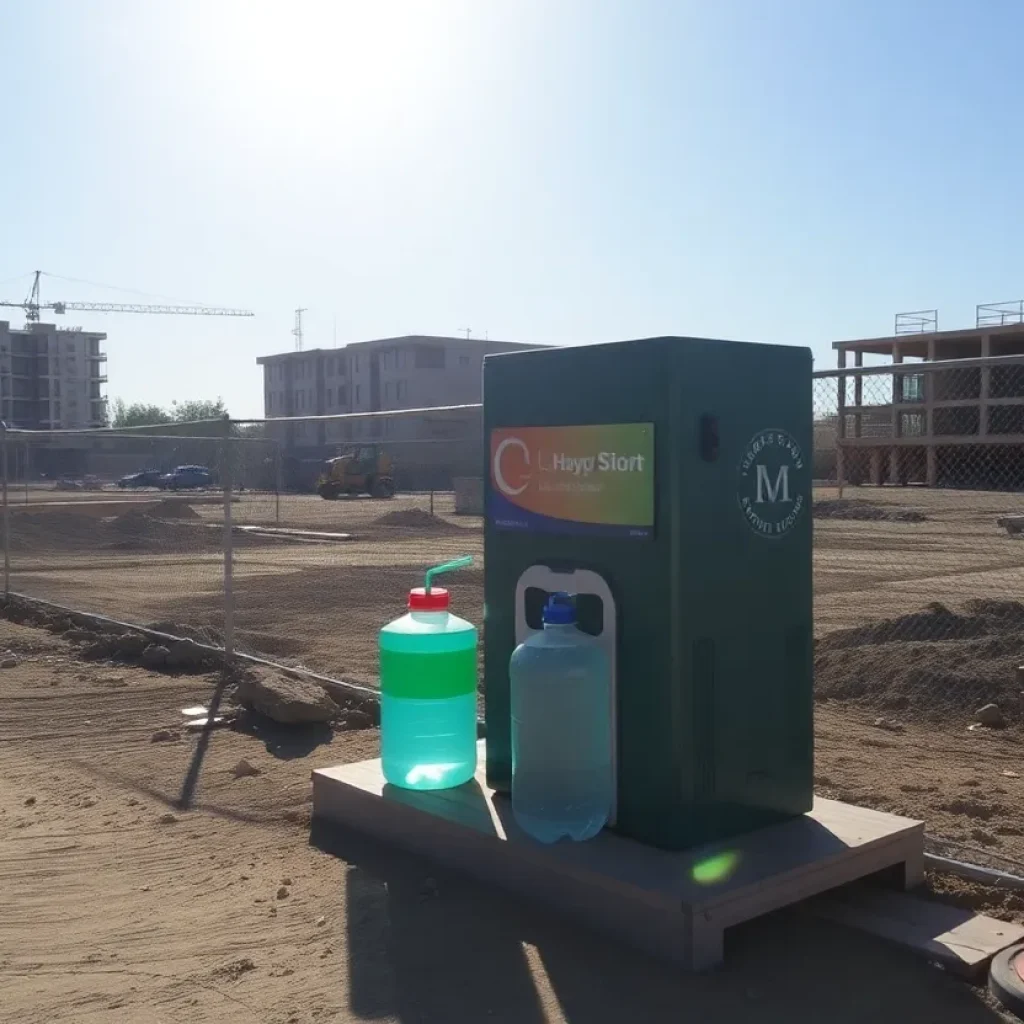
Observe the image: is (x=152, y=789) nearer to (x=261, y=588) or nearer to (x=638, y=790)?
(x=638, y=790)

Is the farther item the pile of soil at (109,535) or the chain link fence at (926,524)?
the pile of soil at (109,535)

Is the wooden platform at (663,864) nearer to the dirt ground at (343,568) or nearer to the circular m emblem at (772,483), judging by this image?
the circular m emblem at (772,483)

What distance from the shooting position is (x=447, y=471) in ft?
164

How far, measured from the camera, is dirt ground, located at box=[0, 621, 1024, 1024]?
12.5ft

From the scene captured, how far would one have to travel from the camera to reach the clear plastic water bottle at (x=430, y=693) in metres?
5.25

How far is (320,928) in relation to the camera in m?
4.49

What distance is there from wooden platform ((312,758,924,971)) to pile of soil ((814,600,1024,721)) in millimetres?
3605

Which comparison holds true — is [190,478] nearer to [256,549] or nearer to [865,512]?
[256,549]

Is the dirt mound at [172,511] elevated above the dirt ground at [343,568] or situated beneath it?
elevated above

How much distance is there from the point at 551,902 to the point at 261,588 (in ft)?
43.0

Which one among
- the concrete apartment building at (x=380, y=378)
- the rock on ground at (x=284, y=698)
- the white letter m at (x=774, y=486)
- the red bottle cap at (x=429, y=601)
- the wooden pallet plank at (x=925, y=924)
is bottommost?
the wooden pallet plank at (x=925, y=924)

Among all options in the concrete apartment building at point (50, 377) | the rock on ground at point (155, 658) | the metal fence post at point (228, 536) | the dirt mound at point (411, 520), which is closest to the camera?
the metal fence post at point (228, 536)

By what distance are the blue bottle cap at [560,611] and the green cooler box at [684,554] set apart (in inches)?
3.9

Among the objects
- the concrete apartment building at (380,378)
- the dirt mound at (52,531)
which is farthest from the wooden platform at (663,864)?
the concrete apartment building at (380,378)
